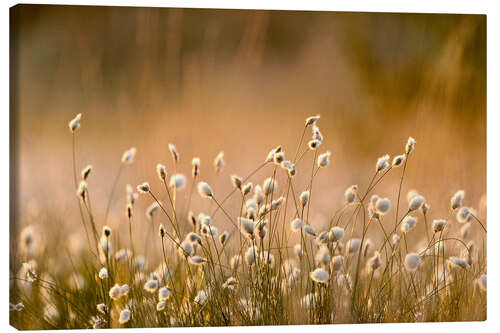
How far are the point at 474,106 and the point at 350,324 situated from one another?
127cm

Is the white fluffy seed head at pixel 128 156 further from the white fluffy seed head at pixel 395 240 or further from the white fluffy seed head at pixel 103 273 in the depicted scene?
the white fluffy seed head at pixel 395 240

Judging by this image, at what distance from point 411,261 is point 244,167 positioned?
0.93 metres

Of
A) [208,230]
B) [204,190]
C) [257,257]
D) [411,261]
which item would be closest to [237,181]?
[204,190]

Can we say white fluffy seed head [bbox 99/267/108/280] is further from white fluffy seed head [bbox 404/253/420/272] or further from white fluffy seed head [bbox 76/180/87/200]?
white fluffy seed head [bbox 404/253/420/272]

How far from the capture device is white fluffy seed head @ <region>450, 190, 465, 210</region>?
3.89 metres

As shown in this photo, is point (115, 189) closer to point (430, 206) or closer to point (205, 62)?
point (205, 62)

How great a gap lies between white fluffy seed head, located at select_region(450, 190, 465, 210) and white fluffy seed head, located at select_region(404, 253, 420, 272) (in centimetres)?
33

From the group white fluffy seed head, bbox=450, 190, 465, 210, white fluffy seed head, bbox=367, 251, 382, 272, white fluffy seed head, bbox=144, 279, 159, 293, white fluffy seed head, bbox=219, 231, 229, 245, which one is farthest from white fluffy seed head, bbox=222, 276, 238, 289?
white fluffy seed head, bbox=450, 190, 465, 210

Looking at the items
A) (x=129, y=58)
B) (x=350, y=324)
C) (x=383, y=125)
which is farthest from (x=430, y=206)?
(x=129, y=58)

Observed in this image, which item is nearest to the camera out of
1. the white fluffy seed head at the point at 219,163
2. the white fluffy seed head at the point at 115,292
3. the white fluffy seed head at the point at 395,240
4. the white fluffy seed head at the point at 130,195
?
the white fluffy seed head at the point at 115,292

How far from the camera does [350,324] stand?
378 cm

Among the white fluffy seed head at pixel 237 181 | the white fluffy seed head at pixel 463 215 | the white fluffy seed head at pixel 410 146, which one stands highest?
the white fluffy seed head at pixel 410 146

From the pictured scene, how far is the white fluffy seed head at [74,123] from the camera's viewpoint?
3.60 metres

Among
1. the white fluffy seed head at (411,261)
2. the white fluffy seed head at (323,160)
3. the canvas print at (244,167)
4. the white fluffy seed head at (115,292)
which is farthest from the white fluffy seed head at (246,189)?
the white fluffy seed head at (411,261)
